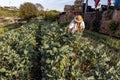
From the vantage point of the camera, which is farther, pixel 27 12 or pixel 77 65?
pixel 27 12

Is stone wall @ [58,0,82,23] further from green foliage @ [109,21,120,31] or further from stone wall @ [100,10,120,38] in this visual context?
green foliage @ [109,21,120,31]

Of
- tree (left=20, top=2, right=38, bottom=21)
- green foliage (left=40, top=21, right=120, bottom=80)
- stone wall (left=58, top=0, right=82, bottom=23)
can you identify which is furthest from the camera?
tree (left=20, top=2, right=38, bottom=21)

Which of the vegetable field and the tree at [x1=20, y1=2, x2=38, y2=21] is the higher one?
the vegetable field

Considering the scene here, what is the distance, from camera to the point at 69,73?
582 centimetres

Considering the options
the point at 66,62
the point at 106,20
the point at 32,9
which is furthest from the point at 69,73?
the point at 32,9

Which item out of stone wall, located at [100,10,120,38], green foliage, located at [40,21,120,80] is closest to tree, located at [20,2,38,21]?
stone wall, located at [100,10,120,38]

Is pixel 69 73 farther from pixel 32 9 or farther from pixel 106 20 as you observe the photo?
pixel 32 9

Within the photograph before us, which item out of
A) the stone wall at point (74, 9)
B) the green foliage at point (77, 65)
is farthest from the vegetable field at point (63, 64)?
the stone wall at point (74, 9)

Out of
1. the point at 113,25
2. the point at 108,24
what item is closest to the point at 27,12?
the point at 108,24

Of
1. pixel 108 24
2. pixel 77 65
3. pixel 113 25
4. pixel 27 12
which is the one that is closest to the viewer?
pixel 77 65

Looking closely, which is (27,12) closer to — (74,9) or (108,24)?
(74,9)

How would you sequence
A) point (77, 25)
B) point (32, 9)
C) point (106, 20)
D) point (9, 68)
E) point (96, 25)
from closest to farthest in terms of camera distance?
point (9, 68)
point (77, 25)
point (106, 20)
point (96, 25)
point (32, 9)

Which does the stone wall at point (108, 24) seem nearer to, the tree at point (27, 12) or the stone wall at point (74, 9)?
the stone wall at point (74, 9)

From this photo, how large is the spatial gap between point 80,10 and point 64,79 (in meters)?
21.3
